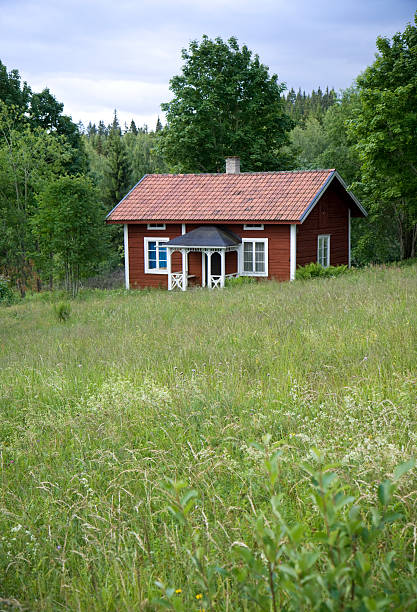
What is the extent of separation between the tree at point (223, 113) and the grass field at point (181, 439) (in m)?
28.7

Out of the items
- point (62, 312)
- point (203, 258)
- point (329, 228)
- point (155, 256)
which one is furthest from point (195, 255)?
point (62, 312)

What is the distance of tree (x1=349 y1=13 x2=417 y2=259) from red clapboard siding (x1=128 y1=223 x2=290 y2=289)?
19.1ft

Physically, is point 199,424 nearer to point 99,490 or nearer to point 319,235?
point 99,490

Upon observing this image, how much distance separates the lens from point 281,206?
24.1 metres

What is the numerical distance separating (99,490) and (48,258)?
27809mm

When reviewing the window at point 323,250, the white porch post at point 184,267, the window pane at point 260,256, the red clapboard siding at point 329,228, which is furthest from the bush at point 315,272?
the white porch post at point 184,267

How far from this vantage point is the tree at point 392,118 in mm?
24375

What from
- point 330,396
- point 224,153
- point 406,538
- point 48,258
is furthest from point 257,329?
point 224,153

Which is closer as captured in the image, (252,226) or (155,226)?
(252,226)

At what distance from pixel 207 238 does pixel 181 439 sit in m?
20.8

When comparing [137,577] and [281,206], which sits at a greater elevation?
[281,206]

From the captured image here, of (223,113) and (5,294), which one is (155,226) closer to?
(5,294)

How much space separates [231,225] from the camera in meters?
26.0

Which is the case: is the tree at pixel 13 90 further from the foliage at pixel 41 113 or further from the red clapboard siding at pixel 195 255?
the red clapboard siding at pixel 195 255
